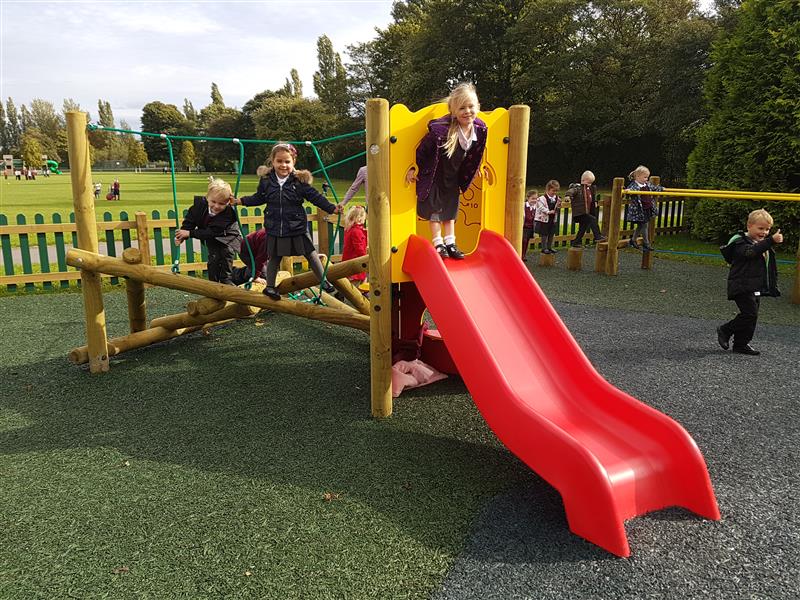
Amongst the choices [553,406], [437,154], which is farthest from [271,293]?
[553,406]

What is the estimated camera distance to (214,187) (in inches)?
211

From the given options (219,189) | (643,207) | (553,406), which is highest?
(219,189)

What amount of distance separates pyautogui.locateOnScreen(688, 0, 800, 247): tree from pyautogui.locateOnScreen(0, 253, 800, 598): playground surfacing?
271 inches

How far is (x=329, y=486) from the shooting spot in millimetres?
3340

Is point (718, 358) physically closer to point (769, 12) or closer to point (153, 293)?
point (153, 293)

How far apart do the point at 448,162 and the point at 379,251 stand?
2.77 ft

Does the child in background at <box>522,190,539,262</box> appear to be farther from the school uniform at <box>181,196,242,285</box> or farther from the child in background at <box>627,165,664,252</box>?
the school uniform at <box>181,196,242,285</box>

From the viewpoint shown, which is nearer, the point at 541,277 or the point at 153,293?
the point at 153,293

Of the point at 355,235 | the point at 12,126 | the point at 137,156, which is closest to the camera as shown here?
the point at 355,235

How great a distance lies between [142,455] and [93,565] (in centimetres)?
110

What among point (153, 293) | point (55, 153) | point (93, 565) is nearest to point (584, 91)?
point (153, 293)

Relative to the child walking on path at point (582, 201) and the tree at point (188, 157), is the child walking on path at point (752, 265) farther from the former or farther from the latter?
the tree at point (188, 157)

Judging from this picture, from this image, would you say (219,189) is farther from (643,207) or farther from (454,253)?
(643,207)

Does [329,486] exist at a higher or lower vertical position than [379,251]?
lower
